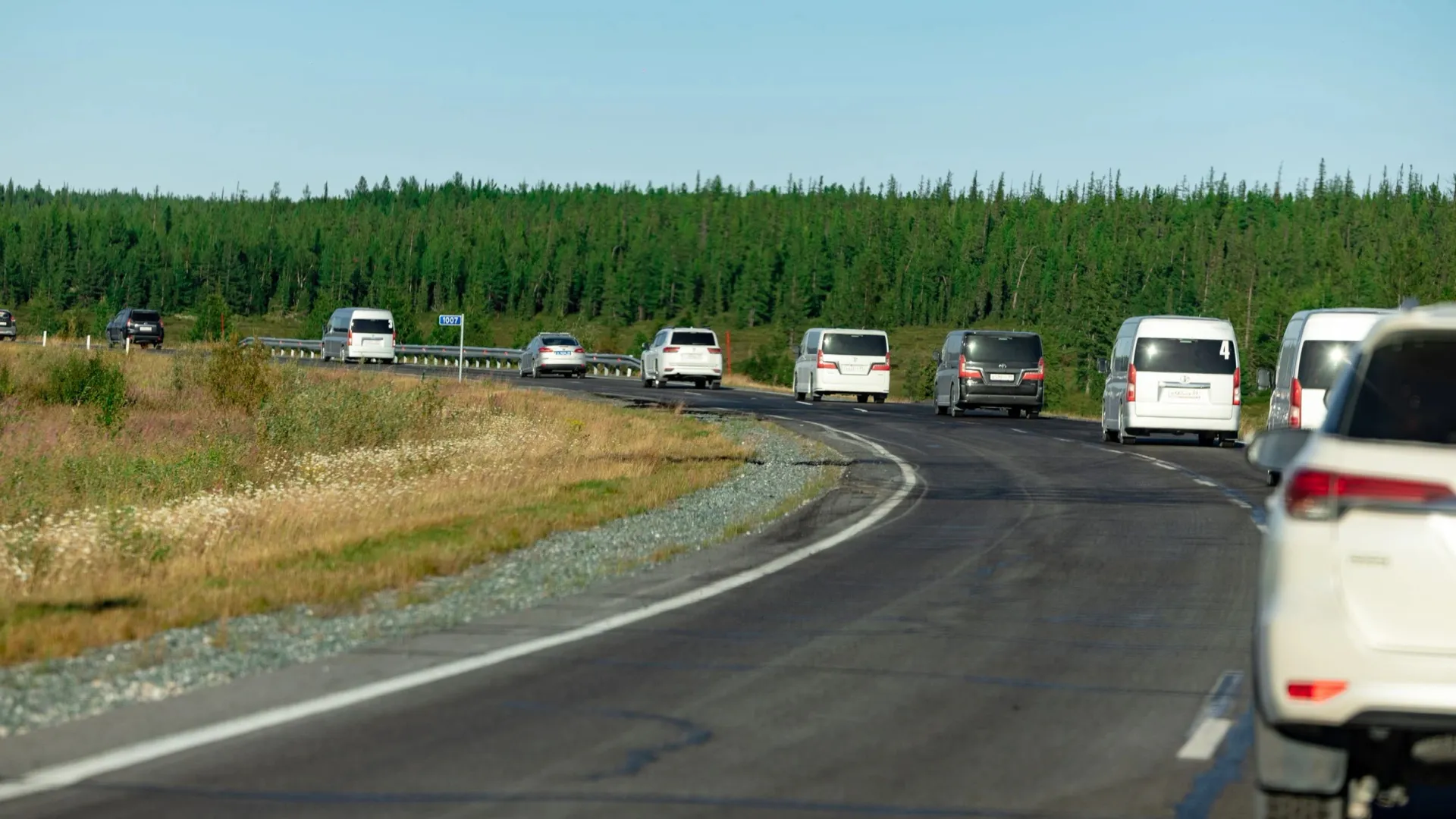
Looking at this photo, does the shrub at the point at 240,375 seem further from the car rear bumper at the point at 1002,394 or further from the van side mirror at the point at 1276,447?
the van side mirror at the point at 1276,447

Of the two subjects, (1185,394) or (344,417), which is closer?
(1185,394)

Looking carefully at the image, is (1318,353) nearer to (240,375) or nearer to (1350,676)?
(1350,676)

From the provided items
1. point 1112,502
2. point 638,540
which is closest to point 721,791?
point 638,540

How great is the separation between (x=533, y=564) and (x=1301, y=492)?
8.68 m

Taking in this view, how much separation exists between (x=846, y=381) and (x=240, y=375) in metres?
17.9

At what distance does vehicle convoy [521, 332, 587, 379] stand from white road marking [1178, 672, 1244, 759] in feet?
182

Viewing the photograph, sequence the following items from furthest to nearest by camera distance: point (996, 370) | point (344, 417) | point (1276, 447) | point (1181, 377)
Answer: point (996, 370)
point (344, 417)
point (1181, 377)
point (1276, 447)

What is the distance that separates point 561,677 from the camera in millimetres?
8523

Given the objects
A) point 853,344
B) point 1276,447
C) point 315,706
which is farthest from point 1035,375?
point 1276,447

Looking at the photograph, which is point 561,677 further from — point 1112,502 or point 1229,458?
point 1229,458

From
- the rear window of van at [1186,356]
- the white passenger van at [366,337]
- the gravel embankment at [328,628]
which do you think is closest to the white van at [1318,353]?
the rear window of van at [1186,356]

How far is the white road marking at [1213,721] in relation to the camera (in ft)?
23.1

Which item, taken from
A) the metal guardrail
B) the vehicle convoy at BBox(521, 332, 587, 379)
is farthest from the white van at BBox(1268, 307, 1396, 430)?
the metal guardrail

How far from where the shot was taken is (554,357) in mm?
→ 64000
